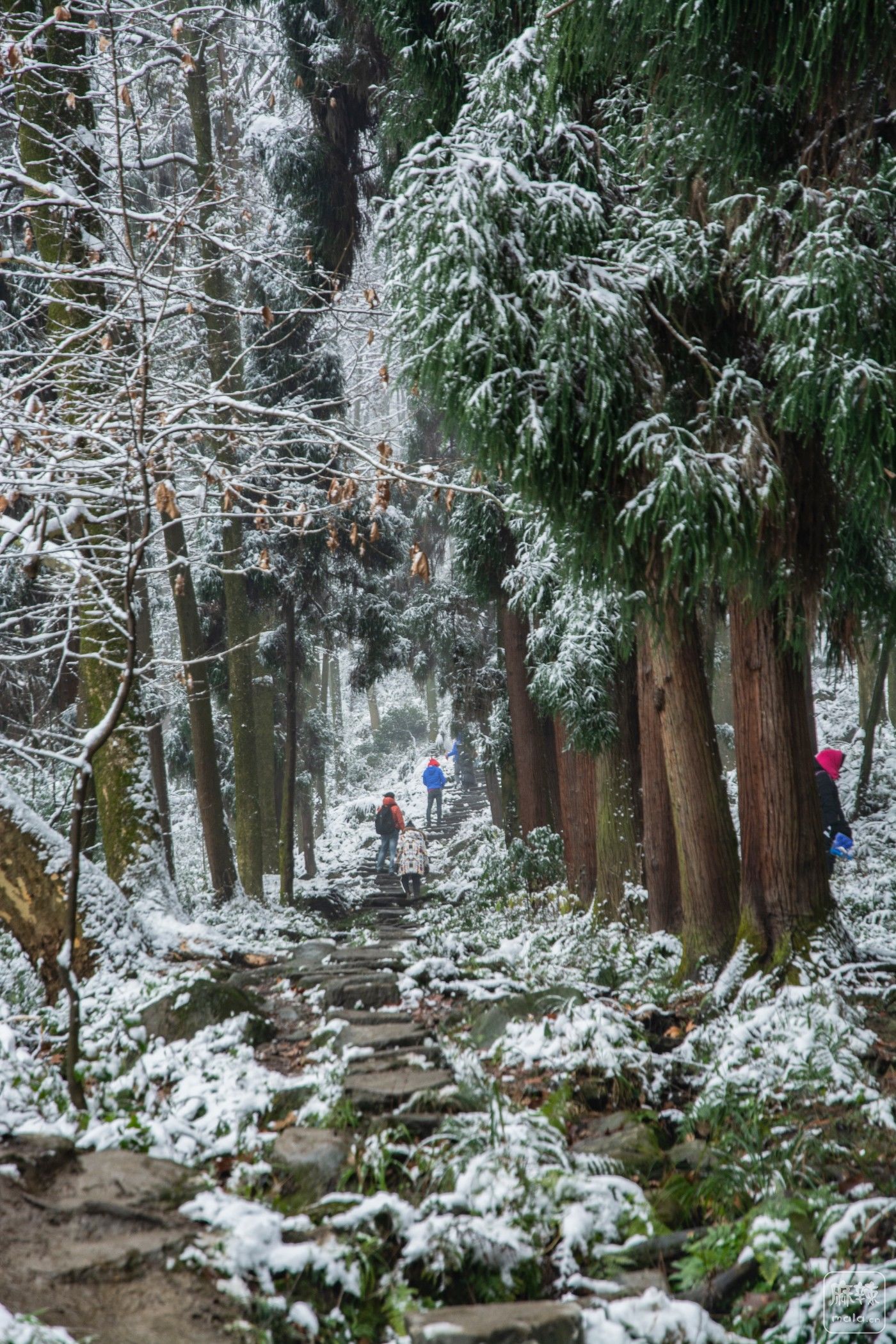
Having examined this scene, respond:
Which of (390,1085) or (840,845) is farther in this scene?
(840,845)

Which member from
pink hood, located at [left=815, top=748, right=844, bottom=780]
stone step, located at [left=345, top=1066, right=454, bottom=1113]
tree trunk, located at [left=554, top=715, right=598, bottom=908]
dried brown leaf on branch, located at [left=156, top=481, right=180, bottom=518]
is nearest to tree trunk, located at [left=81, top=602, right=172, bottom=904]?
dried brown leaf on branch, located at [left=156, top=481, right=180, bottom=518]

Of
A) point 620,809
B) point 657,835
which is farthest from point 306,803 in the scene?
point 657,835

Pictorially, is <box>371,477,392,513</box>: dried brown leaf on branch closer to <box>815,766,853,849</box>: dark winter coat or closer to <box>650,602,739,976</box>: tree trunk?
<box>650,602,739,976</box>: tree trunk

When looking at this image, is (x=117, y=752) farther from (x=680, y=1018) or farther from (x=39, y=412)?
(x=680, y=1018)

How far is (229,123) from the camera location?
577 inches

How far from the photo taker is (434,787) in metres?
24.3

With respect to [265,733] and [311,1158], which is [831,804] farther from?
[265,733]

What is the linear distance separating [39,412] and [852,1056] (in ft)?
18.7

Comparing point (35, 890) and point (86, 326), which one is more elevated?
point (86, 326)

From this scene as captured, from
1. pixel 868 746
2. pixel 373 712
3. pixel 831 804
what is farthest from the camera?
pixel 373 712

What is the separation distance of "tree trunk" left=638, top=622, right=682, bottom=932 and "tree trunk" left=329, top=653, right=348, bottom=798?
71.5 feet

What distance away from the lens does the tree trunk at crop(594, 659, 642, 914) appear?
9.14m

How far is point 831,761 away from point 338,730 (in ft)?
74.6

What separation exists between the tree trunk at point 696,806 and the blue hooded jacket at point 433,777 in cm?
1717
